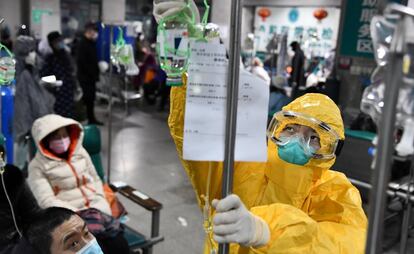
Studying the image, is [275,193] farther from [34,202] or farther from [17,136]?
[17,136]

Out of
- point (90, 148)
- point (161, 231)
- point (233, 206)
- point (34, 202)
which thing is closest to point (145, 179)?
point (161, 231)

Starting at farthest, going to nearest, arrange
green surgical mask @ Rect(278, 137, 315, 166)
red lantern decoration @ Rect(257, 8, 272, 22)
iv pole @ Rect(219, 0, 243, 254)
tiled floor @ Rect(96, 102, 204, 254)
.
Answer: red lantern decoration @ Rect(257, 8, 272, 22), tiled floor @ Rect(96, 102, 204, 254), green surgical mask @ Rect(278, 137, 315, 166), iv pole @ Rect(219, 0, 243, 254)

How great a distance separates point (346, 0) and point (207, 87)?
501 centimetres

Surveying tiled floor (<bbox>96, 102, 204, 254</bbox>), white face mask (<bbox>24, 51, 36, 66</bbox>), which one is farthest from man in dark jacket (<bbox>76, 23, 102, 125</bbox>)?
white face mask (<bbox>24, 51, 36, 66</bbox>)

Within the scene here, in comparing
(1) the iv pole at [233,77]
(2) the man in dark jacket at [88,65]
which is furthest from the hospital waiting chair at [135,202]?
(2) the man in dark jacket at [88,65]

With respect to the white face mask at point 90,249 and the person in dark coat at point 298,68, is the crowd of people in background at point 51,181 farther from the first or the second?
the person in dark coat at point 298,68

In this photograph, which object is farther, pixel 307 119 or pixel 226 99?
pixel 307 119

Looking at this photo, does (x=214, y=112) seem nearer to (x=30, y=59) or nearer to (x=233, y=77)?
(x=233, y=77)

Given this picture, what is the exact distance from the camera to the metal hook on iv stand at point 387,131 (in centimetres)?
65

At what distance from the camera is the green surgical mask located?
1.41 metres

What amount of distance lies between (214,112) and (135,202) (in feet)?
7.28

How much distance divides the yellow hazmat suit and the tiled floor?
206 centimetres

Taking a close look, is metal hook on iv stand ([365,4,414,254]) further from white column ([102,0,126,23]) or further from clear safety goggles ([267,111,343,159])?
white column ([102,0,126,23])

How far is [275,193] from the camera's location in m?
1.44
